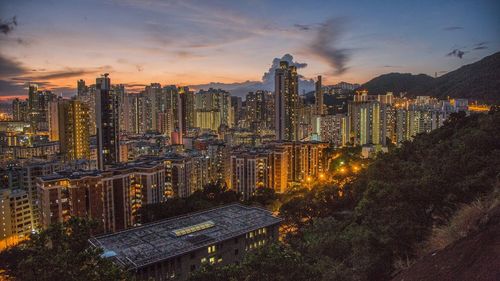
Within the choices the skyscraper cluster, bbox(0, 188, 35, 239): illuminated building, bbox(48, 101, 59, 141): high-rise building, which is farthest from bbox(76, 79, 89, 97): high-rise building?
bbox(0, 188, 35, 239): illuminated building

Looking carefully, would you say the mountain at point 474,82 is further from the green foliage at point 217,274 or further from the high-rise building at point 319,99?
the green foliage at point 217,274

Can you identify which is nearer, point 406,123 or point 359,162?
point 359,162

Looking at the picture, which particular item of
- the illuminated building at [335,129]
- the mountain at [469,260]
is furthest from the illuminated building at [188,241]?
the illuminated building at [335,129]

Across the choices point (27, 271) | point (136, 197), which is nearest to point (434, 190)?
point (27, 271)

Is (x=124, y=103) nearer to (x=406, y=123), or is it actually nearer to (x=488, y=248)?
(x=406, y=123)

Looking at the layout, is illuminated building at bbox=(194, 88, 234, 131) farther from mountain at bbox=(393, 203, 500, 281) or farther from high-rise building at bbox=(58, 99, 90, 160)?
mountain at bbox=(393, 203, 500, 281)

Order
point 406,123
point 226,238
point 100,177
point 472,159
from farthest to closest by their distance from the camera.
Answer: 1. point 406,123
2. point 100,177
3. point 226,238
4. point 472,159
